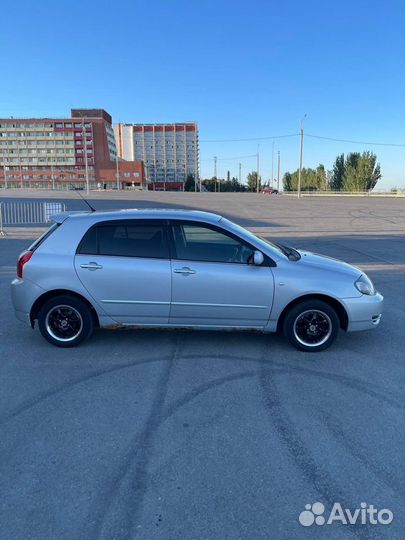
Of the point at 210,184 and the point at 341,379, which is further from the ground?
the point at 210,184

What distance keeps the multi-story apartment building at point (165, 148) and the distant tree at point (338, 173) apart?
71785 mm

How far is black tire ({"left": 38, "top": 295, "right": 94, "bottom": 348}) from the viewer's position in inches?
177

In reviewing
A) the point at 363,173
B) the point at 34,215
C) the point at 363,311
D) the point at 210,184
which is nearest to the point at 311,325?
the point at 363,311

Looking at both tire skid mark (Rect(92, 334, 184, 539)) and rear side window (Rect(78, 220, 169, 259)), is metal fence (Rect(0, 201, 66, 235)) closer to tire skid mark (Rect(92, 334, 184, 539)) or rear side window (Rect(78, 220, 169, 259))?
rear side window (Rect(78, 220, 169, 259))

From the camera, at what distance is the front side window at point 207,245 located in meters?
4.47

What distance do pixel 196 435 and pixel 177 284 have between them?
1.78 metres

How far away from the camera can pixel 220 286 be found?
433 centimetres

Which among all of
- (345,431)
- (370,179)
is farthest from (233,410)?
(370,179)

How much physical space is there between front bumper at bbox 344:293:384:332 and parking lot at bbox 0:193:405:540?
0.34 meters

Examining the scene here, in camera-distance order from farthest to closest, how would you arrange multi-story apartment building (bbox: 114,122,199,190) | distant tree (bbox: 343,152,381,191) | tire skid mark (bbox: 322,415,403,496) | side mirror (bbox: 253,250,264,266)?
multi-story apartment building (bbox: 114,122,199,190), distant tree (bbox: 343,152,381,191), side mirror (bbox: 253,250,264,266), tire skid mark (bbox: 322,415,403,496)

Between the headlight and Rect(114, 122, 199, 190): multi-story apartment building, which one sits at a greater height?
Rect(114, 122, 199, 190): multi-story apartment building

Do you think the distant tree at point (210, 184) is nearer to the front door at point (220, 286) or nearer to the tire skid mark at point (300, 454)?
the front door at point (220, 286)

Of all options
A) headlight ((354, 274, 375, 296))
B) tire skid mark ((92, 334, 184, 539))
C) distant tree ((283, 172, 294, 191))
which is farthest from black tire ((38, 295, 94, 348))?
distant tree ((283, 172, 294, 191))

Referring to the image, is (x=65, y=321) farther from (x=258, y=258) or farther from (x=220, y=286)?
(x=258, y=258)
